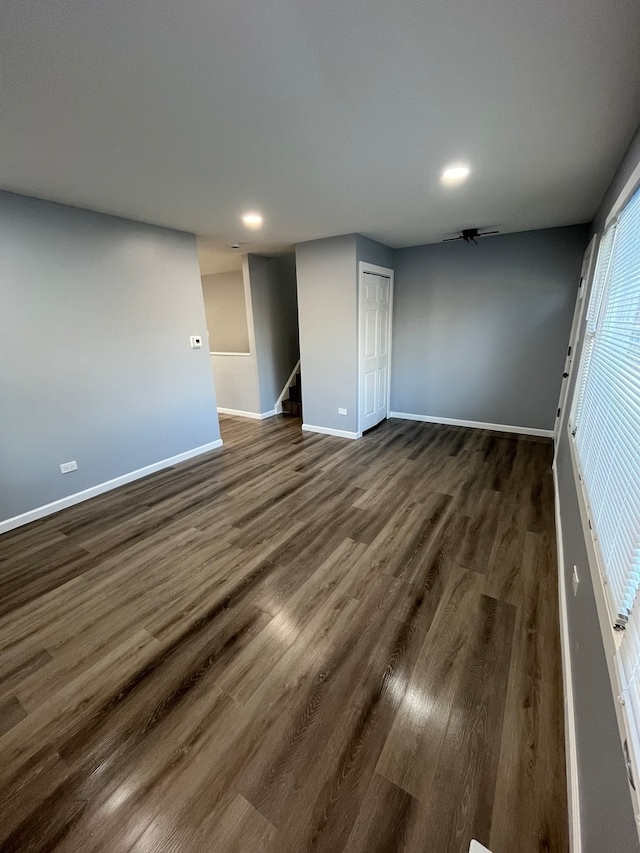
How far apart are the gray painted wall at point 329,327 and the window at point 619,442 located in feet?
8.12

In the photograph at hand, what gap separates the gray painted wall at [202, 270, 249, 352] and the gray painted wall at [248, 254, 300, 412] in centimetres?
58

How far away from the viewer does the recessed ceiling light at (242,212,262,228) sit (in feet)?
9.99

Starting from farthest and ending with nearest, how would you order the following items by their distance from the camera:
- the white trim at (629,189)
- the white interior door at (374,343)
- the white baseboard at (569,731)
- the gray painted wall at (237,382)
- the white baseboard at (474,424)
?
the gray painted wall at (237,382) < the white baseboard at (474,424) < the white interior door at (374,343) < the white trim at (629,189) < the white baseboard at (569,731)

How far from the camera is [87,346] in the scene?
2.98m

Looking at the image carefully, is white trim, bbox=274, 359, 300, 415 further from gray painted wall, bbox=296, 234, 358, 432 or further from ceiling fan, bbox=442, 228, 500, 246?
ceiling fan, bbox=442, 228, 500, 246

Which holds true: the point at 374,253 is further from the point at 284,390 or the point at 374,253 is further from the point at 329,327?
the point at 284,390

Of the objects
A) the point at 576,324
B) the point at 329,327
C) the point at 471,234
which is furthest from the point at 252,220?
the point at 576,324

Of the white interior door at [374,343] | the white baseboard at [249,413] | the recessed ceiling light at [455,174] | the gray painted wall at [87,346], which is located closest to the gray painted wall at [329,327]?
the white interior door at [374,343]

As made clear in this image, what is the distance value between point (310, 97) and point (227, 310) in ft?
15.8

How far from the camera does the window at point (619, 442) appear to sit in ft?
2.82

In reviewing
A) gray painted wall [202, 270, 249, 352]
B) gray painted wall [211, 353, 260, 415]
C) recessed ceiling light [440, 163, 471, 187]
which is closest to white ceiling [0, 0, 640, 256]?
recessed ceiling light [440, 163, 471, 187]

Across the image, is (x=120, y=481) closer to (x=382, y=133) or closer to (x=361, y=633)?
(x=361, y=633)

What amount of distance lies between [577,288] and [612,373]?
10.3 feet

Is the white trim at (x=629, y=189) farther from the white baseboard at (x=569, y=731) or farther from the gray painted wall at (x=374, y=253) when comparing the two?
the gray painted wall at (x=374, y=253)
